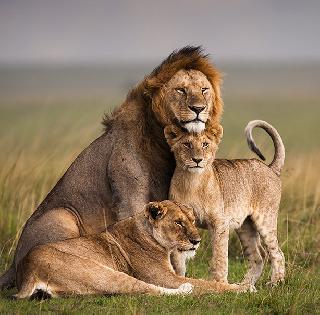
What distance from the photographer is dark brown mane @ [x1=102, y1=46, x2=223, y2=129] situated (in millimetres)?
8609

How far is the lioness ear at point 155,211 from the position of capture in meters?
7.86

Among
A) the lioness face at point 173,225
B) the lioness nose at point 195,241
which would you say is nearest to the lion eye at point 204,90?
the lioness face at point 173,225

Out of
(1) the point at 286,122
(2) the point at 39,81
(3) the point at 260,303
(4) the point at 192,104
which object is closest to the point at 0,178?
(4) the point at 192,104

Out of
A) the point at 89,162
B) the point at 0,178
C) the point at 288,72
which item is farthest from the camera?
the point at 288,72

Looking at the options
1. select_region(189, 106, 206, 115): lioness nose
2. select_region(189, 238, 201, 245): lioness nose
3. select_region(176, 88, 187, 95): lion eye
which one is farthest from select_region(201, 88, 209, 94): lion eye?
select_region(189, 238, 201, 245): lioness nose

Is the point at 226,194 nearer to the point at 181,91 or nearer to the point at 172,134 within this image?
the point at 172,134

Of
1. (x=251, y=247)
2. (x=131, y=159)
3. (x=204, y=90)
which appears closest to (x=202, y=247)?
(x=251, y=247)

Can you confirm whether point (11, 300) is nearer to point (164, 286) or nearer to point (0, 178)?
point (164, 286)

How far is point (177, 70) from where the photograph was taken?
28.2 feet

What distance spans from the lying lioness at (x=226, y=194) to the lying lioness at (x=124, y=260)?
20cm

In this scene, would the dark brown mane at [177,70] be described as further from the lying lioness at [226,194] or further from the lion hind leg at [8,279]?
the lion hind leg at [8,279]

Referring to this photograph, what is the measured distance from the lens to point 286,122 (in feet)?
207

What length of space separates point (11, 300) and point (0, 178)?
423cm

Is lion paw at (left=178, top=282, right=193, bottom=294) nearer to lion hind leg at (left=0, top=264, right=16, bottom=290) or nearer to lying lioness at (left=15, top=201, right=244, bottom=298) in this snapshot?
lying lioness at (left=15, top=201, right=244, bottom=298)
